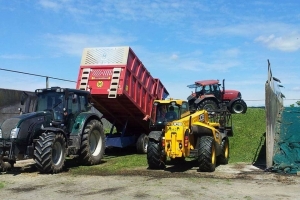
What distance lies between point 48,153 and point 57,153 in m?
0.69

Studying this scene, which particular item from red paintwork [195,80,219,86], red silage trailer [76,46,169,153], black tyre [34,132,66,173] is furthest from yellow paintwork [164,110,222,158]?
red paintwork [195,80,219,86]

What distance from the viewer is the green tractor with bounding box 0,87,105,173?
1033 centimetres

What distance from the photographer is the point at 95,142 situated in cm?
1311

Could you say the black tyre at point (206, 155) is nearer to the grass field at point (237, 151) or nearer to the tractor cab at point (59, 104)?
the grass field at point (237, 151)

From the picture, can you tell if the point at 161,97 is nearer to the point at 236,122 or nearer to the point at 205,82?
the point at 236,122

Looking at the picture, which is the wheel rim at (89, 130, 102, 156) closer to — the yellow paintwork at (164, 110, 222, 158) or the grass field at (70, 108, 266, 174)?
the grass field at (70, 108, 266, 174)

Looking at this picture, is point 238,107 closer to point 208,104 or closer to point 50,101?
point 208,104

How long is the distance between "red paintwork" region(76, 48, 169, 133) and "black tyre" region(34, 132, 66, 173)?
3.13 metres

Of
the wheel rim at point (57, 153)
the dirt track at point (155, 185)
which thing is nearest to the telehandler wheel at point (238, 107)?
the dirt track at point (155, 185)

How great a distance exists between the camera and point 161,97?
Result: 16.3 m

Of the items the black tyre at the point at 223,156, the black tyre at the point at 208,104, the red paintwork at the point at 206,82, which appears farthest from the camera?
the red paintwork at the point at 206,82

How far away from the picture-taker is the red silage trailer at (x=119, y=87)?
13.4m

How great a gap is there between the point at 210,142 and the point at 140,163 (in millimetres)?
2617

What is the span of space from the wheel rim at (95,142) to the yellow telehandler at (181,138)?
2055mm
